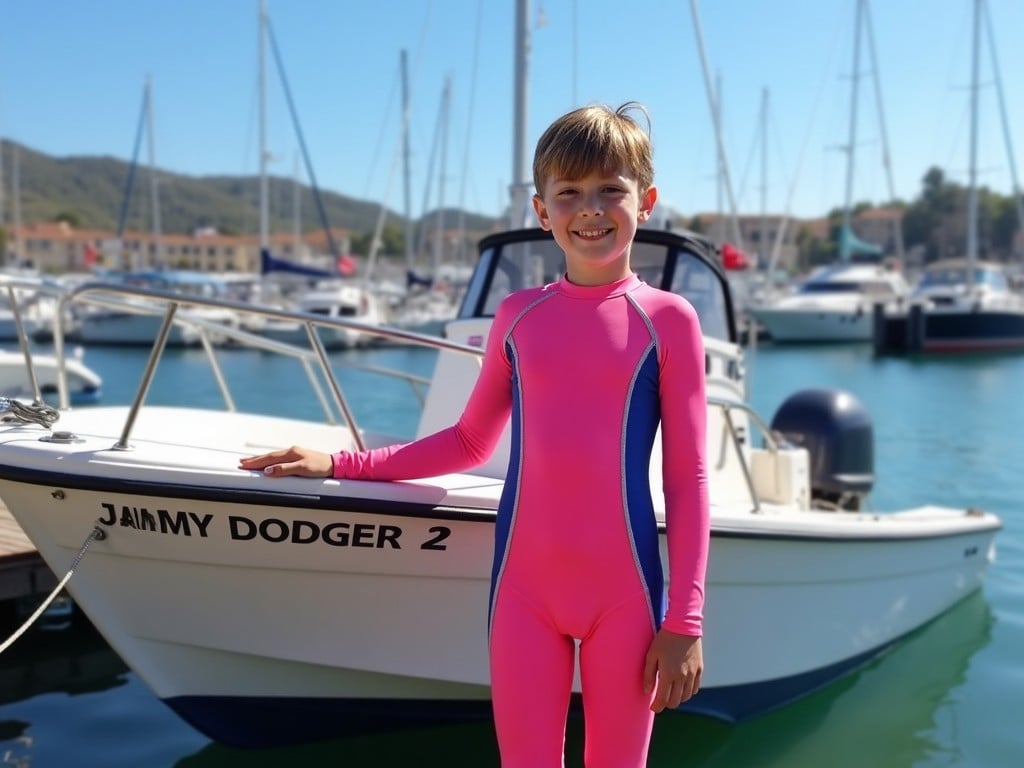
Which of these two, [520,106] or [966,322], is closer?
[520,106]

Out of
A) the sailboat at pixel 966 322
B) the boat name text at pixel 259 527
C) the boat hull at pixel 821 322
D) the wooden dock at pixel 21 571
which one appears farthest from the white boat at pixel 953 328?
the boat name text at pixel 259 527

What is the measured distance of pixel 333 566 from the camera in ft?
12.2

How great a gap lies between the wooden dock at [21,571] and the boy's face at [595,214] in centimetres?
405

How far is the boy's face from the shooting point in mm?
2303

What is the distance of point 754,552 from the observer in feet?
14.5

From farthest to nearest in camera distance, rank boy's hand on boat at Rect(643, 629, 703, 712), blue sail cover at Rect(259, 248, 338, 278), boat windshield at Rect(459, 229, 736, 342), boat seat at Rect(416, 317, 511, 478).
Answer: blue sail cover at Rect(259, 248, 338, 278) → boat windshield at Rect(459, 229, 736, 342) → boat seat at Rect(416, 317, 511, 478) → boy's hand on boat at Rect(643, 629, 703, 712)

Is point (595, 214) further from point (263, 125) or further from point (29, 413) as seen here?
point (263, 125)

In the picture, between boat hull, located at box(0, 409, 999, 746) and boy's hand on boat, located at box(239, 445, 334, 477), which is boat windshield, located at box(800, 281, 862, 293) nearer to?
boat hull, located at box(0, 409, 999, 746)

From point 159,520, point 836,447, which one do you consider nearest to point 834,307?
point 836,447

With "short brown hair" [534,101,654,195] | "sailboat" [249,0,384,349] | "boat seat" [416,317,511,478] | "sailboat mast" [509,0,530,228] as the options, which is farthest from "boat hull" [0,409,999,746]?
"sailboat" [249,0,384,349]

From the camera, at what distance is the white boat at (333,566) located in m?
3.49

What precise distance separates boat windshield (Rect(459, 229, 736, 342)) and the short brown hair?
3.07 metres

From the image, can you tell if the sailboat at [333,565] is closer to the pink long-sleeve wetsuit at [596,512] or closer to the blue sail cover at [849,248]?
the pink long-sleeve wetsuit at [596,512]

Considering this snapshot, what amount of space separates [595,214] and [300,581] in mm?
2103
